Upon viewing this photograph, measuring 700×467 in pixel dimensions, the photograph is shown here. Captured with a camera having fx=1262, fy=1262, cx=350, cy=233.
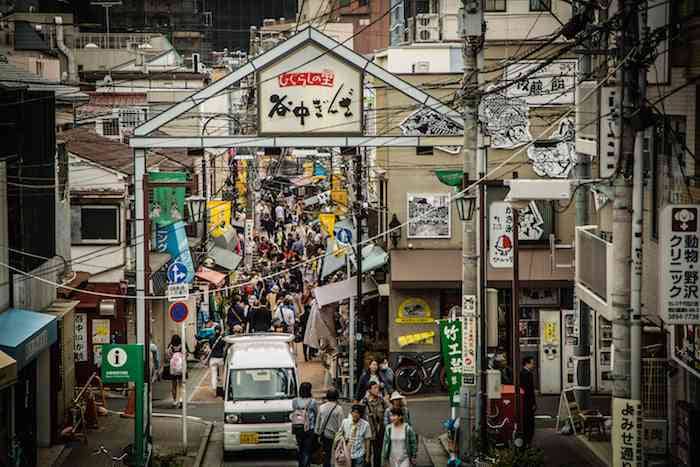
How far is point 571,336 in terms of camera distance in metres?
30.5

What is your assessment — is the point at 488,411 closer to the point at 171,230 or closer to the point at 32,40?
the point at 171,230

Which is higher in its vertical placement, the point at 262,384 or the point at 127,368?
the point at 127,368

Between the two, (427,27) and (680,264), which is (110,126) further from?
(680,264)

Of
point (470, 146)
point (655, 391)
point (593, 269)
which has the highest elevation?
point (470, 146)

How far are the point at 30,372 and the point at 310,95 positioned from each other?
25.3ft

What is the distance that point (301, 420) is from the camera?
74.4 feet

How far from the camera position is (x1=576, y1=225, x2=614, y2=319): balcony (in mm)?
21422

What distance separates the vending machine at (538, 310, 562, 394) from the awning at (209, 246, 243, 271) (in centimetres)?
1411

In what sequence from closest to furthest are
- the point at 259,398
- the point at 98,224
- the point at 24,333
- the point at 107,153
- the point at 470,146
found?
the point at 24,333, the point at 470,146, the point at 259,398, the point at 98,224, the point at 107,153

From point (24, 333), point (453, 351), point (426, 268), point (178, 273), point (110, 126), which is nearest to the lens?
point (24, 333)

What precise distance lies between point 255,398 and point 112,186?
10184 mm

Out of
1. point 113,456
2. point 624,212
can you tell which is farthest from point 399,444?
point 113,456

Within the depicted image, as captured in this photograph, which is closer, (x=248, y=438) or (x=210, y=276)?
(x=248, y=438)

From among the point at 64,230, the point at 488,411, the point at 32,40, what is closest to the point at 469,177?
the point at 488,411
